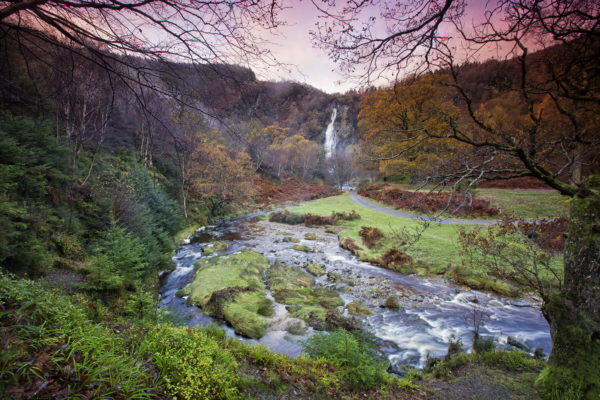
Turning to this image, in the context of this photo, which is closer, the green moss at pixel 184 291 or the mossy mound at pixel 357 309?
the mossy mound at pixel 357 309

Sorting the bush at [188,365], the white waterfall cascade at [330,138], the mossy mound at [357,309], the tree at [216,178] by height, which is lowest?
the mossy mound at [357,309]

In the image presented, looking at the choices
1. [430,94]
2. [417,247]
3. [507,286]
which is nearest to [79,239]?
[417,247]

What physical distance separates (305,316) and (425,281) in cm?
508

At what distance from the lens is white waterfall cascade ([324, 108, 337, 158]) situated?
57231 mm

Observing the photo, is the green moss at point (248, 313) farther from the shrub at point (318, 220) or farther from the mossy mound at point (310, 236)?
the shrub at point (318, 220)

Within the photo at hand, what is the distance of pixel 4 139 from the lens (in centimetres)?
627

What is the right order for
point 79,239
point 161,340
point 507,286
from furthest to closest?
point 79,239
point 507,286
point 161,340

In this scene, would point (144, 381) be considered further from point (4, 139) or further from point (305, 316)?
point (4, 139)

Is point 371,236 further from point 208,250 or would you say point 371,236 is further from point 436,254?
point 208,250

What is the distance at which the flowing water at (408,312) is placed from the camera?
5.46 m

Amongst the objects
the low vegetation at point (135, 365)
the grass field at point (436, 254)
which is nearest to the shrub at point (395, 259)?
the grass field at point (436, 254)

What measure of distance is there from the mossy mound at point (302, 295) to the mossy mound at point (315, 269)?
1.41 ft

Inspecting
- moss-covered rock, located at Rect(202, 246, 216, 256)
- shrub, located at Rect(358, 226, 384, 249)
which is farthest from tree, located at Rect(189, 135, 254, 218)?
shrub, located at Rect(358, 226, 384, 249)

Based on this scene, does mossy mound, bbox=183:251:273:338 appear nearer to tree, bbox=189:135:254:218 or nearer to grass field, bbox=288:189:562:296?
grass field, bbox=288:189:562:296
